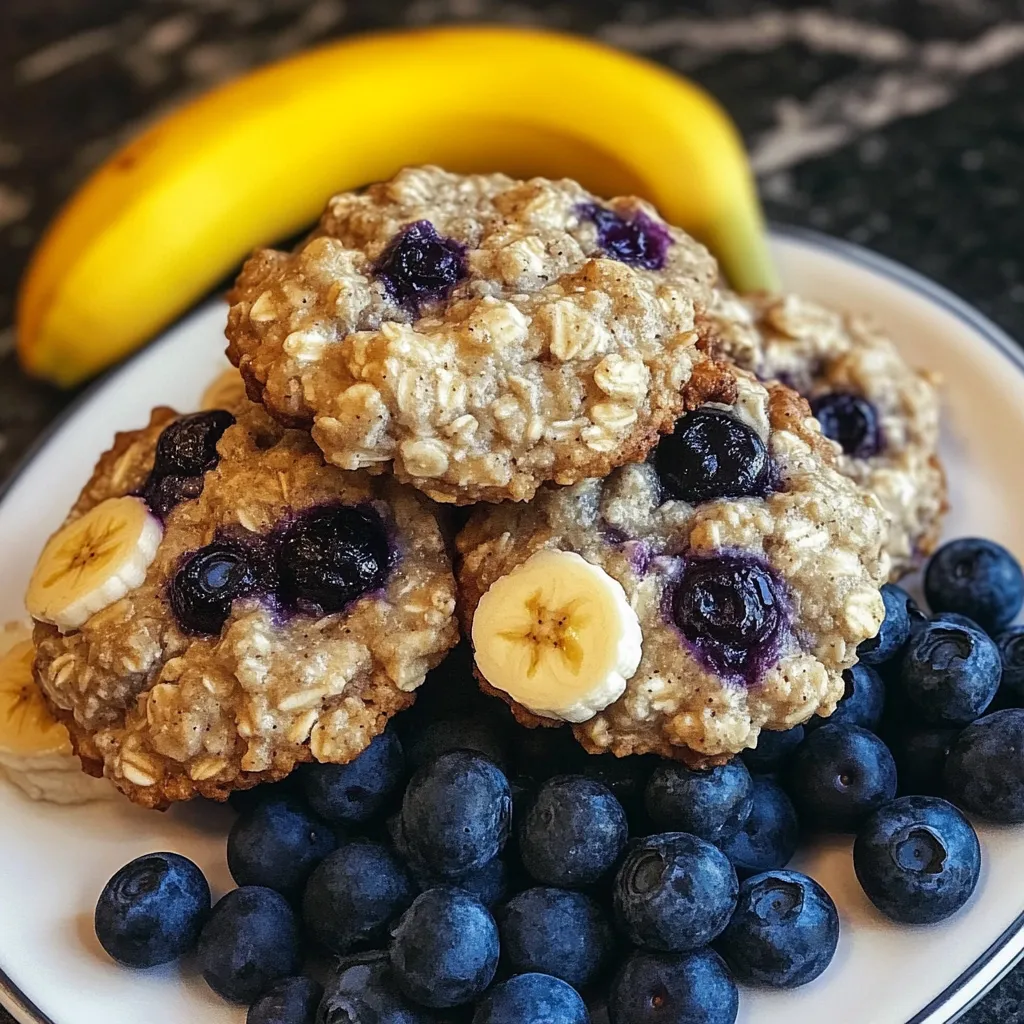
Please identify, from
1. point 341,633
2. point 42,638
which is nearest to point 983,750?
point 341,633

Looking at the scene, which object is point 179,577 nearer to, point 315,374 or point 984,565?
point 315,374

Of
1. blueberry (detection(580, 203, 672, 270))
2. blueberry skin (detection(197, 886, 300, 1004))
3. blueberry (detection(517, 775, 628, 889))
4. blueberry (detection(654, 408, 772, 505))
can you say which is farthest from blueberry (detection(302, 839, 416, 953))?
blueberry (detection(580, 203, 672, 270))

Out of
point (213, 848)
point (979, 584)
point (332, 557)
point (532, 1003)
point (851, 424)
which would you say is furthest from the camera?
point (851, 424)

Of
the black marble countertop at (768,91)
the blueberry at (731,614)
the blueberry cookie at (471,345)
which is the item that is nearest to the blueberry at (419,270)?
the blueberry cookie at (471,345)

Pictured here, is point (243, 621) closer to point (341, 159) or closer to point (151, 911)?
point (151, 911)

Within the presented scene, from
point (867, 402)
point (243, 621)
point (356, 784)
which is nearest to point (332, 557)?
point (243, 621)

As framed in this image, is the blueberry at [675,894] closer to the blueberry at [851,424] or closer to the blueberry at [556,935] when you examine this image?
the blueberry at [556,935]
